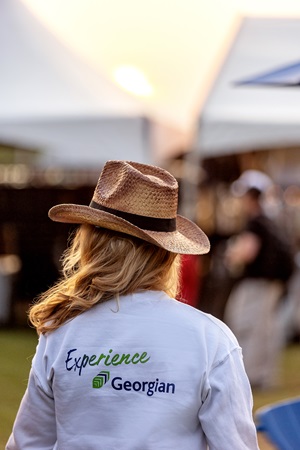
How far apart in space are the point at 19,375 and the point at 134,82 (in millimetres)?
3570

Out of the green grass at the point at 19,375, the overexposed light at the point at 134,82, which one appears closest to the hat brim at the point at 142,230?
the green grass at the point at 19,375

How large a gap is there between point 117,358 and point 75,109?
8.96 meters

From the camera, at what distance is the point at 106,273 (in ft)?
8.48

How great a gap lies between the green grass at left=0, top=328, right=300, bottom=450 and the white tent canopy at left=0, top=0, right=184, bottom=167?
7.62 feet

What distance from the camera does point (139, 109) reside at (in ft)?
36.3

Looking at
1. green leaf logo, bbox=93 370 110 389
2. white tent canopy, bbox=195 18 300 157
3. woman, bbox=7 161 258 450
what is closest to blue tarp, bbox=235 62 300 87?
white tent canopy, bbox=195 18 300 157

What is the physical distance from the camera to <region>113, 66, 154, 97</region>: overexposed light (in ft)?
36.6

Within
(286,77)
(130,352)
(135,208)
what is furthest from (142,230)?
(286,77)

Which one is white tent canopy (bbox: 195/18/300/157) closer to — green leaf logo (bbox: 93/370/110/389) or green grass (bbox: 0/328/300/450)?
green grass (bbox: 0/328/300/450)

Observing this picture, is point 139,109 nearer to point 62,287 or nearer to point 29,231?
point 29,231

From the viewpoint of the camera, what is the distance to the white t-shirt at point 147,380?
250 centimetres

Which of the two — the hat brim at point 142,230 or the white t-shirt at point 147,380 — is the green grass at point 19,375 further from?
the white t-shirt at point 147,380

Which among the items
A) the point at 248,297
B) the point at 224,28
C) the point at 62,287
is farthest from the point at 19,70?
the point at 62,287

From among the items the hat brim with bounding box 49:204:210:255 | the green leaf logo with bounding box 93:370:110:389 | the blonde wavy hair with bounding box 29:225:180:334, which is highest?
the hat brim with bounding box 49:204:210:255
